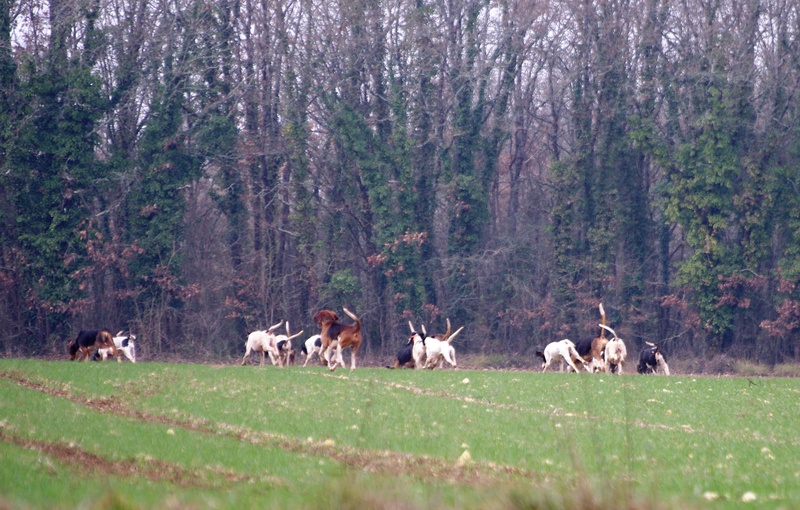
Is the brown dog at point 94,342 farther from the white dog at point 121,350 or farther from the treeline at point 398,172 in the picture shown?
the treeline at point 398,172

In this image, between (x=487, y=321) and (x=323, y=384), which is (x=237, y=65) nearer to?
(x=487, y=321)

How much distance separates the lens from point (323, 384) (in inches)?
745

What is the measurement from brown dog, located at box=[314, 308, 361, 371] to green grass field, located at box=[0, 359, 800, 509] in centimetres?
532

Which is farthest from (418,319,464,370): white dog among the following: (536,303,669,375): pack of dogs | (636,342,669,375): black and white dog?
(636,342,669,375): black and white dog

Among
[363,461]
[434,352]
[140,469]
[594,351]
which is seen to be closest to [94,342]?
[434,352]

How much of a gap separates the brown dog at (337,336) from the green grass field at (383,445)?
5.32m

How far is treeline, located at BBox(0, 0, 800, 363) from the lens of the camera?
114ft

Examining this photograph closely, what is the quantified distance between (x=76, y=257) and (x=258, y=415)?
23.2 metres

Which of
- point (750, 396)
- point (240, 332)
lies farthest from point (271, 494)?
point (240, 332)

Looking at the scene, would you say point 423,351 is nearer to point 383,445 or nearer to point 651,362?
point 651,362

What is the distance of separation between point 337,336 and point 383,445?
1489 centimetres

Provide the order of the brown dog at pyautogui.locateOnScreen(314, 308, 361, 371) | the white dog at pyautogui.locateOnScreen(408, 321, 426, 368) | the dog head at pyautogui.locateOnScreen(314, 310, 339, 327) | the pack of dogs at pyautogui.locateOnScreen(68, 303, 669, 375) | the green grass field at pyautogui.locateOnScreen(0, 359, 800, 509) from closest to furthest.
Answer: the green grass field at pyautogui.locateOnScreen(0, 359, 800, 509) < the brown dog at pyautogui.locateOnScreen(314, 308, 361, 371) < the dog head at pyautogui.locateOnScreen(314, 310, 339, 327) < the pack of dogs at pyautogui.locateOnScreen(68, 303, 669, 375) < the white dog at pyautogui.locateOnScreen(408, 321, 426, 368)

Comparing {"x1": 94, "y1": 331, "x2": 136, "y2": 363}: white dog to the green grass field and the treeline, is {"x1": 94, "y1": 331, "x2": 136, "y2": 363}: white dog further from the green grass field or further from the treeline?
the green grass field

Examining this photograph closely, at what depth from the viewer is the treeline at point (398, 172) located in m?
34.7
